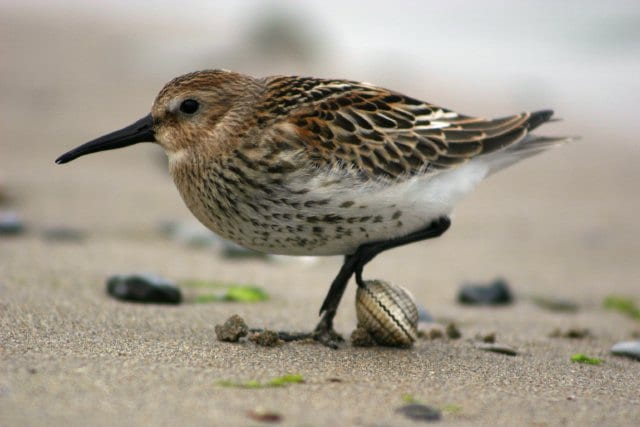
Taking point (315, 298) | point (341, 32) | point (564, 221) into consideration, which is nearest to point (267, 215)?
point (315, 298)

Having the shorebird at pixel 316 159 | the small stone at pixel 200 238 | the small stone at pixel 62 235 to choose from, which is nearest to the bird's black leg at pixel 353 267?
the shorebird at pixel 316 159

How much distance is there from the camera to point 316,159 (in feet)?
13.0

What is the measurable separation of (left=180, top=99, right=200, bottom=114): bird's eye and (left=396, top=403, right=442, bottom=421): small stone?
193 cm

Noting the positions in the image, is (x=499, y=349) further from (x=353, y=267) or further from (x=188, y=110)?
(x=188, y=110)

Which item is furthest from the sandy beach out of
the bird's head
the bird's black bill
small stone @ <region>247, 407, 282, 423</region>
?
the bird's head

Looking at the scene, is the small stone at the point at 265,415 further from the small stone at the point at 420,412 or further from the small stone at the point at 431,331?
the small stone at the point at 431,331

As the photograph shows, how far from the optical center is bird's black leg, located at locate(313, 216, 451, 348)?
418 centimetres

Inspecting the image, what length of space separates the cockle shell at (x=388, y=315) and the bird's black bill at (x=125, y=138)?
1.35 m

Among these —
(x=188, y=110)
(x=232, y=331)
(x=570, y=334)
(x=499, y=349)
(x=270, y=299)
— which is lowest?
(x=270, y=299)

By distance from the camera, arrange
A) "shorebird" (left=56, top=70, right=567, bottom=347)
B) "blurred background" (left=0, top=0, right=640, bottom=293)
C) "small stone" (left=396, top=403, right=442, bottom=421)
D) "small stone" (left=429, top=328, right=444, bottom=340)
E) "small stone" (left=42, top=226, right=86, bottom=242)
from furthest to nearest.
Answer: "blurred background" (left=0, top=0, right=640, bottom=293) → "small stone" (left=42, top=226, right=86, bottom=242) → "small stone" (left=429, top=328, right=444, bottom=340) → "shorebird" (left=56, top=70, right=567, bottom=347) → "small stone" (left=396, top=403, right=442, bottom=421)

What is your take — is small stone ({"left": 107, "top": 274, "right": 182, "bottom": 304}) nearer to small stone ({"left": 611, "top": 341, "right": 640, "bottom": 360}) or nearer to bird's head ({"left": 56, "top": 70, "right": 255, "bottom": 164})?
bird's head ({"left": 56, "top": 70, "right": 255, "bottom": 164})

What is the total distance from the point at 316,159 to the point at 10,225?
327 cm

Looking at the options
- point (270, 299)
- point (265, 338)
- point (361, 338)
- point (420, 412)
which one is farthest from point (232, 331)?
point (270, 299)

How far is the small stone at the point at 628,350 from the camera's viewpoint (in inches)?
172
